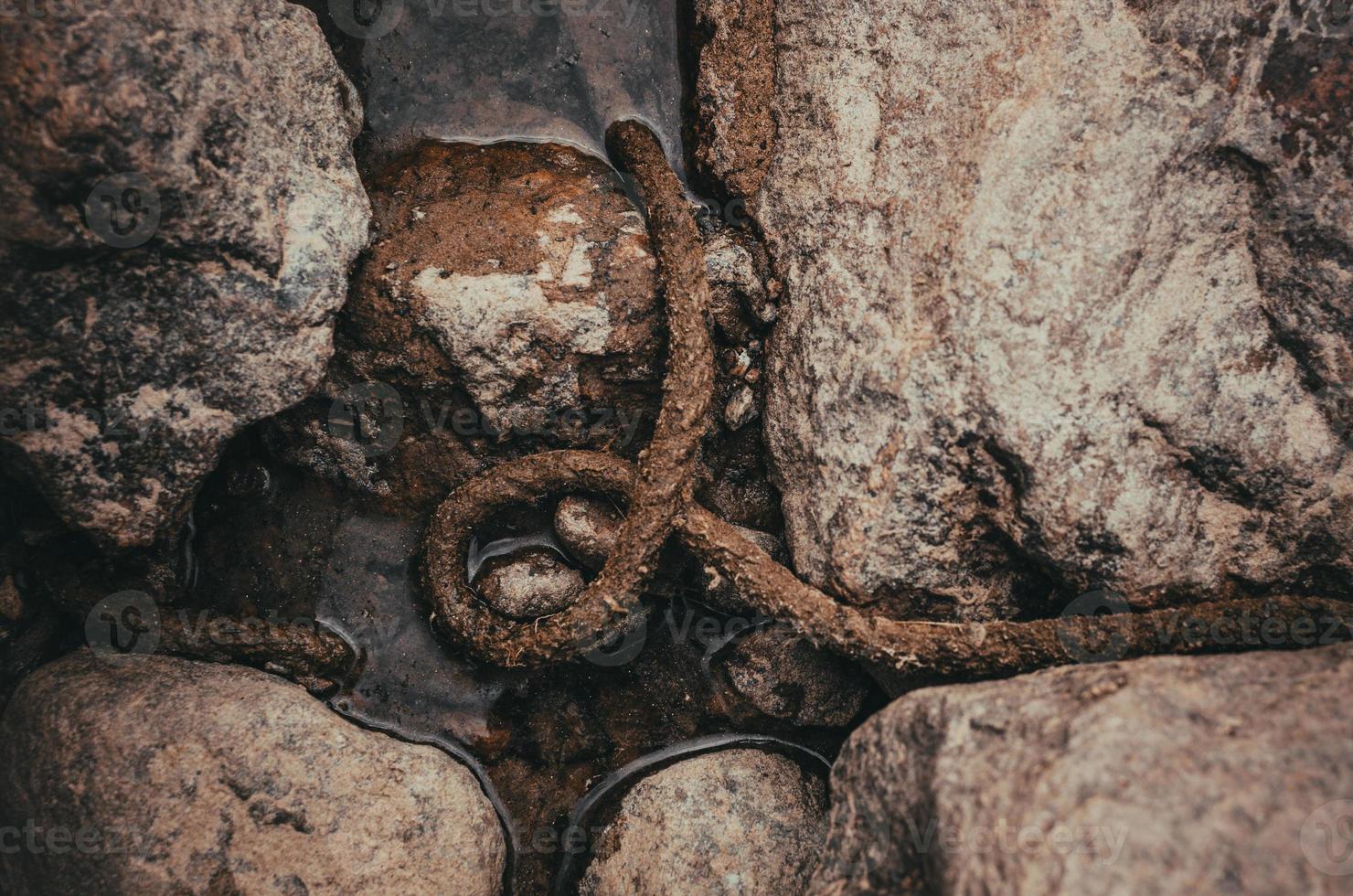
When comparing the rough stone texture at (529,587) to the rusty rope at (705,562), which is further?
the rough stone texture at (529,587)

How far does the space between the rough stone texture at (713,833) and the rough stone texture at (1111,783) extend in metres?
0.44

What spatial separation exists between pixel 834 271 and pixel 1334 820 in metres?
1.72

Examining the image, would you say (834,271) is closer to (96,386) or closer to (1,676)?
(96,386)

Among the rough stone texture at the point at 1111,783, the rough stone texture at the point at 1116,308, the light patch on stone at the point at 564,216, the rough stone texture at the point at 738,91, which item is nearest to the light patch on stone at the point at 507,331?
the light patch on stone at the point at 564,216

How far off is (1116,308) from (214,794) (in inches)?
110

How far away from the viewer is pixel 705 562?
2662 mm

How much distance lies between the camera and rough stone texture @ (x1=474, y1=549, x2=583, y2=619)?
273cm

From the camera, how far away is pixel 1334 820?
162cm

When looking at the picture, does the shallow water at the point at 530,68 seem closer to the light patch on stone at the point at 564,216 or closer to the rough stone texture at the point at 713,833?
the light patch on stone at the point at 564,216

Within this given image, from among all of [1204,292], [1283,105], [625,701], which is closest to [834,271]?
[1204,292]

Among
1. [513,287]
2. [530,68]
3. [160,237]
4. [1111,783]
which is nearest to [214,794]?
[160,237]

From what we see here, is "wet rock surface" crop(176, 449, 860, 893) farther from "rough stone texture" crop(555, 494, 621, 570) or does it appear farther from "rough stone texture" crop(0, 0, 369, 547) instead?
"rough stone texture" crop(0, 0, 369, 547)

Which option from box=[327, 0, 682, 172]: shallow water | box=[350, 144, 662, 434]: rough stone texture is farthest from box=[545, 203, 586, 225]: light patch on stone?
box=[327, 0, 682, 172]: shallow water

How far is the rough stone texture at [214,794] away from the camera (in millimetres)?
2314
